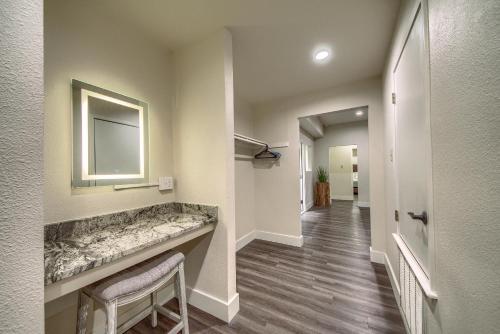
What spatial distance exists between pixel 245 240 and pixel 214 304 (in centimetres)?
141

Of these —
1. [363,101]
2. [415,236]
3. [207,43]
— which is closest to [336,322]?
[415,236]

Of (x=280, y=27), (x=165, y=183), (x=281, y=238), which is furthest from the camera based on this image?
(x=281, y=238)

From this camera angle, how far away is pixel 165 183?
5.46 feet

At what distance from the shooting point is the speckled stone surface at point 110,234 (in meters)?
0.84

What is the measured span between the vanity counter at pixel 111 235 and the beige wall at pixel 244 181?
121cm

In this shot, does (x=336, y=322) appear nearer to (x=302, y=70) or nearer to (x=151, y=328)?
(x=151, y=328)

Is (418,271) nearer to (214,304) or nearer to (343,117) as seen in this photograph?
(214,304)

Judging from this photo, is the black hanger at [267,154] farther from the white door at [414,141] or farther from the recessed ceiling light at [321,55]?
the white door at [414,141]

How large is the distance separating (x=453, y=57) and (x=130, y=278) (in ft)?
5.95

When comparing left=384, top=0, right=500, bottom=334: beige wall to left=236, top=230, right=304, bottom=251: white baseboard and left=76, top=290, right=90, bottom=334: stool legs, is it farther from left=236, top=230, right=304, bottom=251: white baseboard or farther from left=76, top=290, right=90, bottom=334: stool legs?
left=236, top=230, right=304, bottom=251: white baseboard

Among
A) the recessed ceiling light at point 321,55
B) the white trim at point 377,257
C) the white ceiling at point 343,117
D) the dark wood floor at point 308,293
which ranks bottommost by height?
the dark wood floor at point 308,293

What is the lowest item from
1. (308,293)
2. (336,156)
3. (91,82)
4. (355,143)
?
(308,293)

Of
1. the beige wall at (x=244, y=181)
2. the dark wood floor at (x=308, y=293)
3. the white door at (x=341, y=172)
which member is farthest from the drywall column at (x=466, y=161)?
the white door at (x=341, y=172)

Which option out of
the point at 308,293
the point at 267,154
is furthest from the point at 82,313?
the point at 267,154
